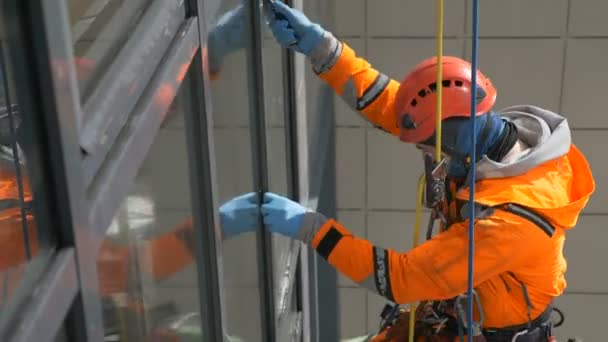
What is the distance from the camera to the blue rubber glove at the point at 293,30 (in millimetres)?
2016

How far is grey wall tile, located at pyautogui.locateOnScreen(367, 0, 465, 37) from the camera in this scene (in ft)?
11.5

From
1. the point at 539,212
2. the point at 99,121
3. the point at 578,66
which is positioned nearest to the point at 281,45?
the point at 539,212

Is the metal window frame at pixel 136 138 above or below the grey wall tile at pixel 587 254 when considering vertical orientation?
above

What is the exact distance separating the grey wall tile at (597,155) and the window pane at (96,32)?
3.06 m

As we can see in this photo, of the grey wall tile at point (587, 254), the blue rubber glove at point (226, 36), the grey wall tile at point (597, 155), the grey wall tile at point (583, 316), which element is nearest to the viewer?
the blue rubber glove at point (226, 36)

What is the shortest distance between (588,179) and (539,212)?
289 millimetres

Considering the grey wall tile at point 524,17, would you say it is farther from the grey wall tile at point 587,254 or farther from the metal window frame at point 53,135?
the metal window frame at point 53,135

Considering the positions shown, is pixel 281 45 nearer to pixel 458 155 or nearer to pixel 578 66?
pixel 458 155

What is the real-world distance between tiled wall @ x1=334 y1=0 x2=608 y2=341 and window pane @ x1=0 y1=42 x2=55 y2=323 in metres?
2.98

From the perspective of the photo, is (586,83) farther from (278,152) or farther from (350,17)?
(278,152)

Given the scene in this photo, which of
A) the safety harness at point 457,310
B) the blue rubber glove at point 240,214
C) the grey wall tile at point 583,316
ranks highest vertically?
the blue rubber glove at point 240,214

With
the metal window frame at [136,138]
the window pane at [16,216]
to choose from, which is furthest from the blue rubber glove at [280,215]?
the window pane at [16,216]

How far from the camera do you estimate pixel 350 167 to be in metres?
3.77

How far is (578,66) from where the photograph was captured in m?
3.55
